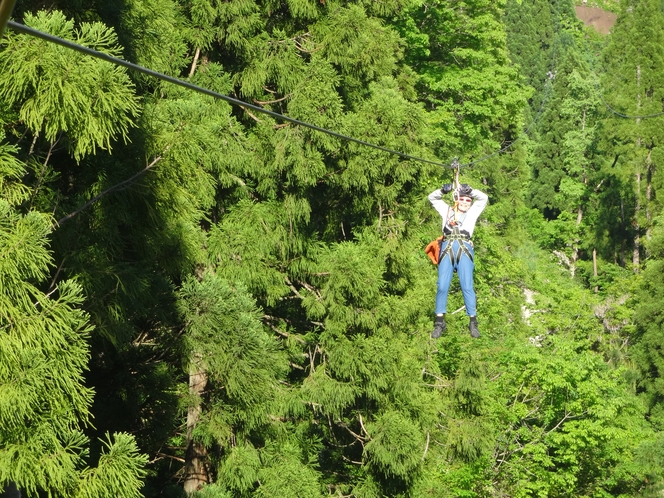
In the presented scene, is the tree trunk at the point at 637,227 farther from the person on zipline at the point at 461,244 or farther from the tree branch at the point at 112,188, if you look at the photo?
the tree branch at the point at 112,188

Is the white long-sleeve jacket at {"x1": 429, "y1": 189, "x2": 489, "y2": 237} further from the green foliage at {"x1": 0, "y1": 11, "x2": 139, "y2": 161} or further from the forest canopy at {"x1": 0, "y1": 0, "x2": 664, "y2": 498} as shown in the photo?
the green foliage at {"x1": 0, "y1": 11, "x2": 139, "y2": 161}

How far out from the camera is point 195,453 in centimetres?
1316

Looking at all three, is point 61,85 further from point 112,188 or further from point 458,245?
point 458,245

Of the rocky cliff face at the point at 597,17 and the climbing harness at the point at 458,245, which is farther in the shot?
the rocky cliff face at the point at 597,17

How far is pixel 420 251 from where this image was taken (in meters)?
22.7

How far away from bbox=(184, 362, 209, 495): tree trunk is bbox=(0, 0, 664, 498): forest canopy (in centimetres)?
4

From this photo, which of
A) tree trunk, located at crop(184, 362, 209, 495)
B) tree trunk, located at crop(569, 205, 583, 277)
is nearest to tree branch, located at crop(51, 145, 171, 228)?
tree trunk, located at crop(184, 362, 209, 495)

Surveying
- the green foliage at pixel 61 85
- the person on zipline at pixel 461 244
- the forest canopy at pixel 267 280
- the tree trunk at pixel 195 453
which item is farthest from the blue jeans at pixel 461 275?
the green foliage at pixel 61 85

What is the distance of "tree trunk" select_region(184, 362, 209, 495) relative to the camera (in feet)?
41.0

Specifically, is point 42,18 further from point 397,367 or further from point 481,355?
point 481,355

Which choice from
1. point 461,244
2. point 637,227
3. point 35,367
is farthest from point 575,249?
point 35,367

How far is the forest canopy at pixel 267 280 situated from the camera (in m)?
7.48

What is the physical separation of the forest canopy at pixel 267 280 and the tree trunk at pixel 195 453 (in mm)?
37

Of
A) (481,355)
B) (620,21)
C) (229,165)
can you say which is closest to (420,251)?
(481,355)
